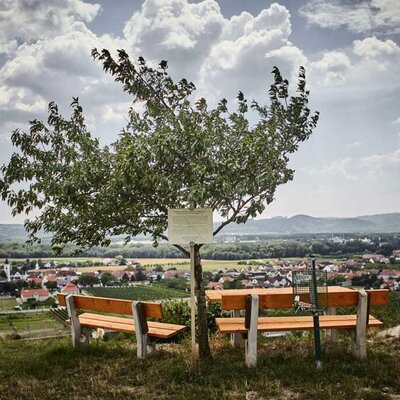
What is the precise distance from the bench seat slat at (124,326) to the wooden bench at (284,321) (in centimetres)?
73

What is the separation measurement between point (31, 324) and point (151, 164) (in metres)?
14.1

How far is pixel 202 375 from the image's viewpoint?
5449mm

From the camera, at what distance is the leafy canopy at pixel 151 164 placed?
18.8 feet

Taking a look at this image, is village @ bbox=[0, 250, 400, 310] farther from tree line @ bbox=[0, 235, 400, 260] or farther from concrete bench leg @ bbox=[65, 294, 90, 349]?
concrete bench leg @ bbox=[65, 294, 90, 349]

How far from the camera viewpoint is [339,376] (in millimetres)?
5188

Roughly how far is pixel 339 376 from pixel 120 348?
3.47 m

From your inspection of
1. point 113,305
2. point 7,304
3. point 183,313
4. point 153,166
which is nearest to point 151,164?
point 153,166

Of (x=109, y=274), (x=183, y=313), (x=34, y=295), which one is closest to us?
(x=183, y=313)

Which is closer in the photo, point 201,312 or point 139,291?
point 201,312

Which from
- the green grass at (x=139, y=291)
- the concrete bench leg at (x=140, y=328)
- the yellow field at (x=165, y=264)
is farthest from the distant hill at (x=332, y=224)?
the concrete bench leg at (x=140, y=328)

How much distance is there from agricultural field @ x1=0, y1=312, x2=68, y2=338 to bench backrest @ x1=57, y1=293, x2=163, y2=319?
746 cm

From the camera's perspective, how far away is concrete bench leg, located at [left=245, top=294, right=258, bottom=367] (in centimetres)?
586

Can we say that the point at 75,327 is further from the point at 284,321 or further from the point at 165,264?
the point at 165,264

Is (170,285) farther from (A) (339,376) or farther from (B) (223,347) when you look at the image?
(A) (339,376)
